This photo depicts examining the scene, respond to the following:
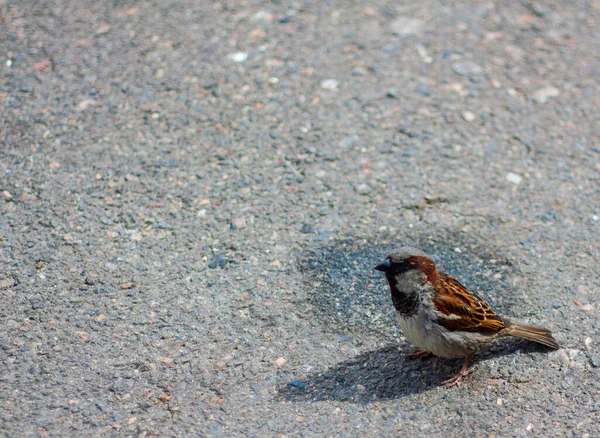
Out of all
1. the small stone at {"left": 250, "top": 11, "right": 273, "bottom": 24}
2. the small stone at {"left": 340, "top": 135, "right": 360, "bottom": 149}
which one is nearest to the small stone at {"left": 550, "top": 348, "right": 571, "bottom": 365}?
the small stone at {"left": 340, "top": 135, "right": 360, "bottom": 149}

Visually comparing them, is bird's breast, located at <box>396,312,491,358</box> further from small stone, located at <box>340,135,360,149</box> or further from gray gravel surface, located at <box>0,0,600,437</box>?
small stone, located at <box>340,135,360,149</box>

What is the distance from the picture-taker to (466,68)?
275 inches

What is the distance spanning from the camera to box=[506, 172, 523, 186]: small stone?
5928 millimetres

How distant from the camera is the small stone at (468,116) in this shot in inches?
254

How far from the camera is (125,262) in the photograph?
5.04 meters

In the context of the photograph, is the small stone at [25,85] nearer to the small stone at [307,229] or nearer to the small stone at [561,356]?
the small stone at [307,229]

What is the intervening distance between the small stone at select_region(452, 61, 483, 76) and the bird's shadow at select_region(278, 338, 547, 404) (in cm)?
317

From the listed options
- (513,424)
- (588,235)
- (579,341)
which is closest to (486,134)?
(588,235)

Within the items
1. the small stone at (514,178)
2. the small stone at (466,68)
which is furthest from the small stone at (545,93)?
the small stone at (514,178)

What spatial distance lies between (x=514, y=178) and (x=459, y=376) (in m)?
2.21

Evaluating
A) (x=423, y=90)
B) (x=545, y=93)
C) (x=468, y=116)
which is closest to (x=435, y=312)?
(x=468, y=116)

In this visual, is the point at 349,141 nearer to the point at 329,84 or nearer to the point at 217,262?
the point at 329,84

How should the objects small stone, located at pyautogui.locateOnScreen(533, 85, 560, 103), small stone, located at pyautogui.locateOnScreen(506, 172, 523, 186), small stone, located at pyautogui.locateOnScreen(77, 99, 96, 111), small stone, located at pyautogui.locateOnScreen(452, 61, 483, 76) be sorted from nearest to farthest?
small stone, located at pyautogui.locateOnScreen(506, 172, 523, 186)
small stone, located at pyautogui.locateOnScreen(77, 99, 96, 111)
small stone, located at pyautogui.locateOnScreen(533, 85, 560, 103)
small stone, located at pyautogui.locateOnScreen(452, 61, 483, 76)

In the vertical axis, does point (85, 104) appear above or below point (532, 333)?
above
